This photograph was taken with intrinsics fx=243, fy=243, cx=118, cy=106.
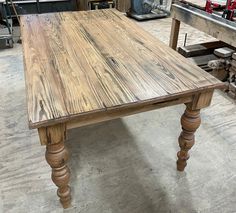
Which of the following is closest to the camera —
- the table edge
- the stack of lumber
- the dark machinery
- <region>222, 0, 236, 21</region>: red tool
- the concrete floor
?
the table edge

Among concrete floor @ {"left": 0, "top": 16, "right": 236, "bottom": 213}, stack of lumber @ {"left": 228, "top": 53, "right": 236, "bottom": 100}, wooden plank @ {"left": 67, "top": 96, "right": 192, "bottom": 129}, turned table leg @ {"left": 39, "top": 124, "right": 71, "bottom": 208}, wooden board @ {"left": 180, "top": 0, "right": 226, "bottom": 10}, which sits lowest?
concrete floor @ {"left": 0, "top": 16, "right": 236, "bottom": 213}

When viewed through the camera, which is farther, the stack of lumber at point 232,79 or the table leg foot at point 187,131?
the stack of lumber at point 232,79

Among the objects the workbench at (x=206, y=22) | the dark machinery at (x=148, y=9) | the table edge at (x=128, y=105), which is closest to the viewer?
the table edge at (x=128, y=105)

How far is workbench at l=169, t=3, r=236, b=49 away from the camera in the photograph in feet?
6.09

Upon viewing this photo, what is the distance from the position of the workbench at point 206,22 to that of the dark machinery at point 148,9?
1.76 meters

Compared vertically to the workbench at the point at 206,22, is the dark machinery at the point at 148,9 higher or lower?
lower

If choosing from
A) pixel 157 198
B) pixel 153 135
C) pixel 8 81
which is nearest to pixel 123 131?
pixel 153 135

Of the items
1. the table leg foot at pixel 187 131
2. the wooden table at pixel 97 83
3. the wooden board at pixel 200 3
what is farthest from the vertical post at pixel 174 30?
the table leg foot at pixel 187 131

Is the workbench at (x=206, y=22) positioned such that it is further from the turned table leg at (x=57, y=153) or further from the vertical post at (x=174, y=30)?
the turned table leg at (x=57, y=153)

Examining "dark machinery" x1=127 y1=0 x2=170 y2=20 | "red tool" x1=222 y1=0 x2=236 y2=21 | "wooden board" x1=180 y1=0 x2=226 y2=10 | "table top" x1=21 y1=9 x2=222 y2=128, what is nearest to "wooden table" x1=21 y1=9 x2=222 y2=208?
"table top" x1=21 y1=9 x2=222 y2=128

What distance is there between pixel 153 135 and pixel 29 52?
38.9 inches

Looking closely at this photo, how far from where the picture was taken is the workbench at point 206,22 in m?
1.85

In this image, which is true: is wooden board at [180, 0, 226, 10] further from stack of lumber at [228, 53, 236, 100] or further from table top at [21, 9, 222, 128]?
table top at [21, 9, 222, 128]

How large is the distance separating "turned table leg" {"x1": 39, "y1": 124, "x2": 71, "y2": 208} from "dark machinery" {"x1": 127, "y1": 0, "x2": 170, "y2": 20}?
3518 mm
